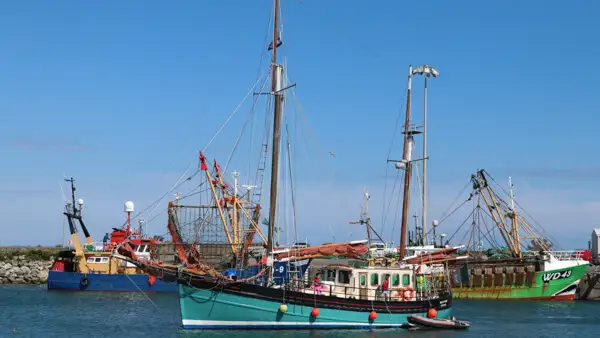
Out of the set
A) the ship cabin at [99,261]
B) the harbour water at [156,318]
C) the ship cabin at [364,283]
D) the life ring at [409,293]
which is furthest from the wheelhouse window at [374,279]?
the ship cabin at [99,261]

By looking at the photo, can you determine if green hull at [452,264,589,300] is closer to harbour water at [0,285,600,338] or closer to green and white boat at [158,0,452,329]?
harbour water at [0,285,600,338]

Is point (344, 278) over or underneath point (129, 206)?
underneath

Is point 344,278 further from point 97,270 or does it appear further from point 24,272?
point 24,272

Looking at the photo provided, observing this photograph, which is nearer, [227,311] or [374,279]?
[227,311]

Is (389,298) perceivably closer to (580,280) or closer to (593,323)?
(593,323)

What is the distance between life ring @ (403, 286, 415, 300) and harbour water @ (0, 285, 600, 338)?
1.97m

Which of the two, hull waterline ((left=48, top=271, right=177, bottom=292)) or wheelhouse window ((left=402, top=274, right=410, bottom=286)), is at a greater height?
wheelhouse window ((left=402, top=274, right=410, bottom=286))

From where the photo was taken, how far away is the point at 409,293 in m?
41.7

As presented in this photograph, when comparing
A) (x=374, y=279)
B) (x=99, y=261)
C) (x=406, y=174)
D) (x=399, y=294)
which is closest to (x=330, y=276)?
(x=374, y=279)

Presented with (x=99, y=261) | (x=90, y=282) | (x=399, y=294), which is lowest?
(x=90, y=282)

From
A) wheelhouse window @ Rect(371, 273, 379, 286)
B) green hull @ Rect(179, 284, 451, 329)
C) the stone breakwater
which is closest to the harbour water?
green hull @ Rect(179, 284, 451, 329)

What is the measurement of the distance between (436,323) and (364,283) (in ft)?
15.3

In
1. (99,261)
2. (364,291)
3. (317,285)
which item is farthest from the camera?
(99,261)

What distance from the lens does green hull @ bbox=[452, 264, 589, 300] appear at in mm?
66688
